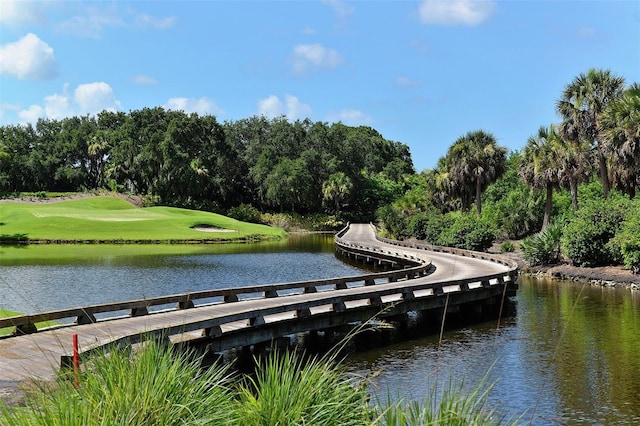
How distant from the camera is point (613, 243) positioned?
1283 inches

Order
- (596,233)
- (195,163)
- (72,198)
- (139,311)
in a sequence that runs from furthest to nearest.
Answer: (195,163), (72,198), (596,233), (139,311)

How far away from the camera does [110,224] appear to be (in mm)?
71938

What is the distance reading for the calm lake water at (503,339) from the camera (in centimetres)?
1286

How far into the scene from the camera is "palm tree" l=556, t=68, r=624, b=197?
144 feet

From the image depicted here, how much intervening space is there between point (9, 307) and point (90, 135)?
8658cm

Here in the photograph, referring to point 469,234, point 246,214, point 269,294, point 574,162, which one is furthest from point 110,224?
point 269,294

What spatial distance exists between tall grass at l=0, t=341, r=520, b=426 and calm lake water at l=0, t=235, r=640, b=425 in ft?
1.70

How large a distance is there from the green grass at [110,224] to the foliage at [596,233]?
141 ft

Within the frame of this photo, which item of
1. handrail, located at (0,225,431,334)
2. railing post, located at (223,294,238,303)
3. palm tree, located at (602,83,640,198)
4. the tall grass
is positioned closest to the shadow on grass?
handrail, located at (0,225,431,334)

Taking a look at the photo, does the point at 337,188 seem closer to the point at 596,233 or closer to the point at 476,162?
the point at 476,162

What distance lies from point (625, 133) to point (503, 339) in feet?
72.4

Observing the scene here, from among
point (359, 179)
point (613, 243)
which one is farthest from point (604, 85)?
point (359, 179)

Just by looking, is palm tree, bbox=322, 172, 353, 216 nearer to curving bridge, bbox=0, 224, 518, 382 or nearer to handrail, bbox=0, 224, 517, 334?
handrail, bbox=0, 224, 517, 334

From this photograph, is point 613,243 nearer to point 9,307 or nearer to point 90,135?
point 9,307
